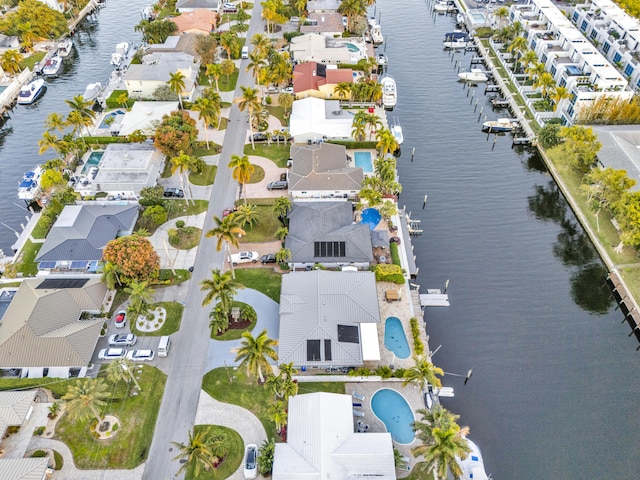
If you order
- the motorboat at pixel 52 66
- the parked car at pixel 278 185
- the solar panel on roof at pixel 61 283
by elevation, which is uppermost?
the motorboat at pixel 52 66

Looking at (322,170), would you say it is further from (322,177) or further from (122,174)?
(122,174)

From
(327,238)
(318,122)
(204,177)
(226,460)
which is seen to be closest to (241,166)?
(204,177)

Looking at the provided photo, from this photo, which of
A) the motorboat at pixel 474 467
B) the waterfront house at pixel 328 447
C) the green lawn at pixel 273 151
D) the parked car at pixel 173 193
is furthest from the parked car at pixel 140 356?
the green lawn at pixel 273 151

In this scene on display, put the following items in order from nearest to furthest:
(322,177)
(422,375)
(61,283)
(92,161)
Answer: (422,375) < (61,283) < (322,177) < (92,161)

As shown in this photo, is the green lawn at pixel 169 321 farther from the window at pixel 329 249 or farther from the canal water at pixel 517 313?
the canal water at pixel 517 313

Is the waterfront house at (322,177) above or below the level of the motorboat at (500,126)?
below

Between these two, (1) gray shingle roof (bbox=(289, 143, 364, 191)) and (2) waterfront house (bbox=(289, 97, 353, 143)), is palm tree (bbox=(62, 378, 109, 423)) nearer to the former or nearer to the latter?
(1) gray shingle roof (bbox=(289, 143, 364, 191))

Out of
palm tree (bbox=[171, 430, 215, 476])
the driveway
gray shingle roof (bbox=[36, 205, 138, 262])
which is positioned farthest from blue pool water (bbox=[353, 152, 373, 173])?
palm tree (bbox=[171, 430, 215, 476])
